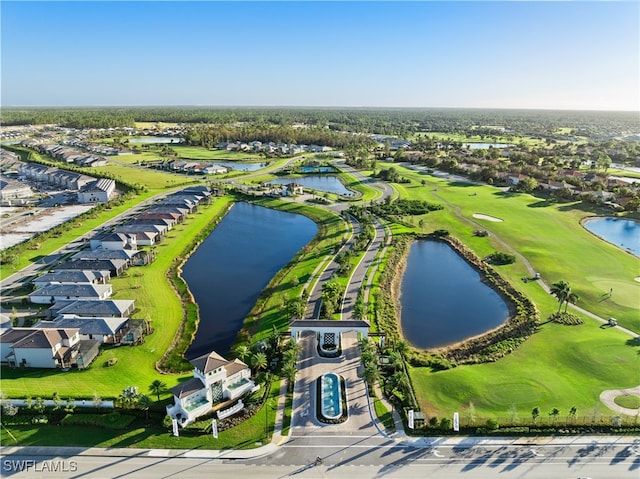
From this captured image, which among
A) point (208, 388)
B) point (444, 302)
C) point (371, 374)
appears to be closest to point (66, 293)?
point (208, 388)

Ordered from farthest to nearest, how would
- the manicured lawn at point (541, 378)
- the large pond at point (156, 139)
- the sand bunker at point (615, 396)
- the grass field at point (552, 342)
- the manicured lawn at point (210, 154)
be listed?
the large pond at point (156, 139), the manicured lawn at point (210, 154), the grass field at point (552, 342), the manicured lawn at point (541, 378), the sand bunker at point (615, 396)

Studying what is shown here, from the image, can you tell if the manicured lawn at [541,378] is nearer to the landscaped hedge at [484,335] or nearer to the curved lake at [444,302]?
the landscaped hedge at [484,335]

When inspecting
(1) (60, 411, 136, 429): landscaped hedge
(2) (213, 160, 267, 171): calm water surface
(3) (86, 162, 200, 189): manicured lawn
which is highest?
(2) (213, 160, 267, 171): calm water surface

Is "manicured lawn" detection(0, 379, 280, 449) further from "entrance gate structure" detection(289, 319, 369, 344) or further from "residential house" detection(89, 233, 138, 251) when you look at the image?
"residential house" detection(89, 233, 138, 251)

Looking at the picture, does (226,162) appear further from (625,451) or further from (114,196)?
(625,451)

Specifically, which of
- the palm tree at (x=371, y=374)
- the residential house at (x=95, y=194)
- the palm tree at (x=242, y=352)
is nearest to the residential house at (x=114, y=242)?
the palm tree at (x=242, y=352)


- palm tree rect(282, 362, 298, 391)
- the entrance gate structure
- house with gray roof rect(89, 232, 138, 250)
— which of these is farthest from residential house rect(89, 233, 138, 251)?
palm tree rect(282, 362, 298, 391)
